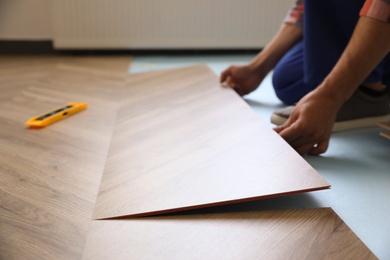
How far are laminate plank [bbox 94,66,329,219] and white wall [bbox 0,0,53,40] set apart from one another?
1644 mm

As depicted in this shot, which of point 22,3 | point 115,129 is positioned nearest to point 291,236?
point 115,129

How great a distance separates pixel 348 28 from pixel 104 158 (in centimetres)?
76

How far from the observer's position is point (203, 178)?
Answer: 801 millimetres

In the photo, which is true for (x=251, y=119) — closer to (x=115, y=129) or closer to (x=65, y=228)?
(x=115, y=129)

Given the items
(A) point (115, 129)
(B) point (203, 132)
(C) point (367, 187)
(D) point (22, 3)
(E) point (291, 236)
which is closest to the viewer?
(E) point (291, 236)

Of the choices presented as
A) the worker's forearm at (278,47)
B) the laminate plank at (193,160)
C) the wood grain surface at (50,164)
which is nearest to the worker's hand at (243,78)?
the worker's forearm at (278,47)

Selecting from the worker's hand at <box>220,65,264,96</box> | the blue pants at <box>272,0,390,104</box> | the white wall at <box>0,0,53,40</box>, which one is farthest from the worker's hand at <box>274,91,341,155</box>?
the white wall at <box>0,0,53,40</box>

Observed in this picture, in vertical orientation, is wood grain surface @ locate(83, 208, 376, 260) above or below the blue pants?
below

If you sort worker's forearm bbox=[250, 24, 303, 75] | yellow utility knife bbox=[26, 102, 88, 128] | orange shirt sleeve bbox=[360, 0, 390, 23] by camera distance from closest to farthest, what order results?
orange shirt sleeve bbox=[360, 0, 390, 23]
yellow utility knife bbox=[26, 102, 88, 128]
worker's forearm bbox=[250, 24, 303, 75]

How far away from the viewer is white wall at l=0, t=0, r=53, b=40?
2725 mm

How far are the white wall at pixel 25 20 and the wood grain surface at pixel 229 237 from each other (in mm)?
2384

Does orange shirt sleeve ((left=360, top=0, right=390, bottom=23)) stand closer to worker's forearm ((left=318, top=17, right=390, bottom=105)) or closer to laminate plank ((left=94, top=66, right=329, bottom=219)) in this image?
worker's forearm ((left=318, top=17, right=390, bottom=105))

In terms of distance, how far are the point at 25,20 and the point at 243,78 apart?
180 cm

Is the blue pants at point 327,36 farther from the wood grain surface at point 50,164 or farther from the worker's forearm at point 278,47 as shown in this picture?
the wood grain surface at point 50,164
